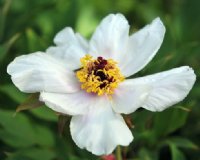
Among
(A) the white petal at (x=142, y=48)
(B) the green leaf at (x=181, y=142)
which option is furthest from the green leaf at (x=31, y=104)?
(B) the green leaf at (x=181, y=142)

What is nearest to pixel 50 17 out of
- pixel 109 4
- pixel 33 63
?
pixel 109 4

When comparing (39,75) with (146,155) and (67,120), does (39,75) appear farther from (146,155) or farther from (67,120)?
(146,155)

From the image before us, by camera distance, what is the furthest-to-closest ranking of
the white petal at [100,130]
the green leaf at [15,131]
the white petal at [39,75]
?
the green leaf at [15,131] < the white petal at [39,75] < the white petal at [100,130]

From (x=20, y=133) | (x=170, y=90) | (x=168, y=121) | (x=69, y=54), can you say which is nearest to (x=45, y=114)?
(x=20, y=133)

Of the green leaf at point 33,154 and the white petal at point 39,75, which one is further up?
the white petal at point 39,75

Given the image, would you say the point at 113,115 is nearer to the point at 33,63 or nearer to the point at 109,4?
the point at 33,63

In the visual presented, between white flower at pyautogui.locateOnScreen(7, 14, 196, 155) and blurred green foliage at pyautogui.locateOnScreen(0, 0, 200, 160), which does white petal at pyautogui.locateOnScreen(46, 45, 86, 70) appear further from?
blurred green foliage at pyautogui.locateOnScreen(0, 0, 200, 160)

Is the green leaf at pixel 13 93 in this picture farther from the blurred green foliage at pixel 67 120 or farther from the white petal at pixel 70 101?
the white petal at pixel 70 101
